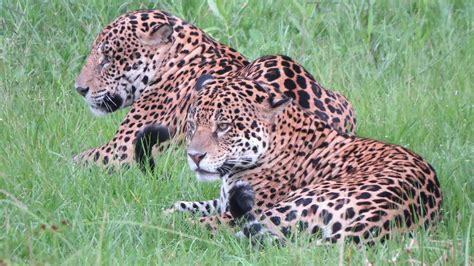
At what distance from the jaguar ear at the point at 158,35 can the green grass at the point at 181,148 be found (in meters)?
0.79

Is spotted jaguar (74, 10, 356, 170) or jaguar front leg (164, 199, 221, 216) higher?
spotted jaguar (74, 10, 356, 170)

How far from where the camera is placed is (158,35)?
9.34 meters

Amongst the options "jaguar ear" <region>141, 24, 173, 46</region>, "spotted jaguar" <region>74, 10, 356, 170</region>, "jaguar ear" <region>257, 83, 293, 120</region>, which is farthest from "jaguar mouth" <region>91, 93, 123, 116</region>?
"jaguar ear" <region>257, 83, 293, 120</region>

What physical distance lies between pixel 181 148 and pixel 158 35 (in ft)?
3.70

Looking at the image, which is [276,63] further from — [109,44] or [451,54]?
[451,54]

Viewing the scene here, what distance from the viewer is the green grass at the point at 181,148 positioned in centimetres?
656

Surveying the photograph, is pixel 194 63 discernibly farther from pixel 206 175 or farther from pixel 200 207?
pixel 206 175

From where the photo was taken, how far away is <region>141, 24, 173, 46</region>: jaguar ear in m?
9.30

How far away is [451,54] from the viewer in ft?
35.2

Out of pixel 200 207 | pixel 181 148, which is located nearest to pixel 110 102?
pixel 181 148

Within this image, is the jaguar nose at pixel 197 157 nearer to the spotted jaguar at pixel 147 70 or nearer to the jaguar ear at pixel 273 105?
the jaguar ear at pixel 273 105

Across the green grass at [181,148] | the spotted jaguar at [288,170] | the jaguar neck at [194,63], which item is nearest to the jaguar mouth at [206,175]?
the spotted jaguar at [288,170]

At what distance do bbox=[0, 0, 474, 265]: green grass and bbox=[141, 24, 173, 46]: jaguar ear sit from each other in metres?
0.79

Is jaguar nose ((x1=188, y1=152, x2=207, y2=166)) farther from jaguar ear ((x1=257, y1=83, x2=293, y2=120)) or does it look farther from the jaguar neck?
the jaguar neck
